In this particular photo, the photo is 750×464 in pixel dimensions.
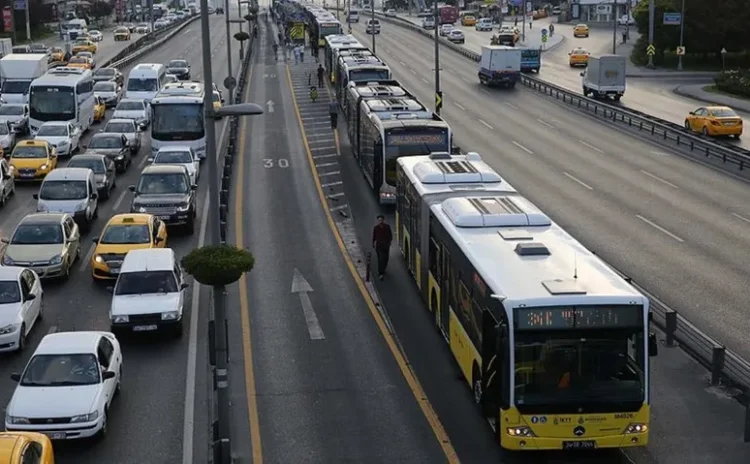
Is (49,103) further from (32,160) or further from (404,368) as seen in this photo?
(404,368)

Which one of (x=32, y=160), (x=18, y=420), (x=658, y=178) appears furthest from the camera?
(x=658, y=178)

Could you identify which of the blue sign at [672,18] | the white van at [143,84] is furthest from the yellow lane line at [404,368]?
the blue sign at [672,18]

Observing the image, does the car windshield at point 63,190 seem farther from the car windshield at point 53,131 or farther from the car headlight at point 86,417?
the car headlight at point 86,417

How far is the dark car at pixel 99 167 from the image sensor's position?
1540 inches

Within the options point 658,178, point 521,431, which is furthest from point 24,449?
point 658,178

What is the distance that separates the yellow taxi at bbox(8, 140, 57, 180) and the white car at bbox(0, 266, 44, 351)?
56.2 feet

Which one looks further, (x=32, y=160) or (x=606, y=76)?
(x=606, y=76)

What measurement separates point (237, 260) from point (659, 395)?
7.85 meters

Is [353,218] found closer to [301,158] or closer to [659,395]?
[301,158]

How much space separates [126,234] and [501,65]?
161 feet

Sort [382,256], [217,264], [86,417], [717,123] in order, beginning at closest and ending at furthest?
[217,264]
[86,417]
[382,256]
[717,123]

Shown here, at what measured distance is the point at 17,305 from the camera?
23.7 m

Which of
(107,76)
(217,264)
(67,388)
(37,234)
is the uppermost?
(217,264)

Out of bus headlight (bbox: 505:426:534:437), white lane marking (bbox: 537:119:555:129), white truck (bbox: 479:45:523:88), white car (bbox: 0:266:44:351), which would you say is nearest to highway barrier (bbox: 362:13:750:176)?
white truck (bbox: 479:45:523:88)
